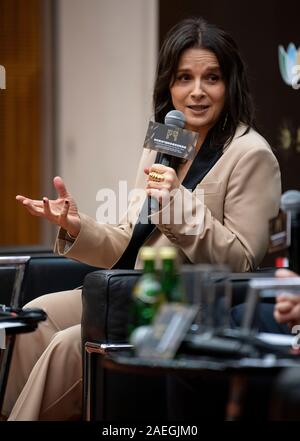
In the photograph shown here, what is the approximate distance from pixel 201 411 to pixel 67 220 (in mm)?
802

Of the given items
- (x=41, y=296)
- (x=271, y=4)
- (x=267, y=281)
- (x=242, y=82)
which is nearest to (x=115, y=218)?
(x=41, y=296)

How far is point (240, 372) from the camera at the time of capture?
2131 millimetres

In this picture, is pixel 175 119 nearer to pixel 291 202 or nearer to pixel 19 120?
pixel 291 202

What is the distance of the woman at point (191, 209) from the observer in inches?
132

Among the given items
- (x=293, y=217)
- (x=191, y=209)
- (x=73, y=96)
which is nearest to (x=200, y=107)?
(x=191, y=209)

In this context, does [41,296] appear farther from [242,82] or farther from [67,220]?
[242,82]

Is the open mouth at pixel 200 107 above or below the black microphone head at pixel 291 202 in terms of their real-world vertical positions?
above

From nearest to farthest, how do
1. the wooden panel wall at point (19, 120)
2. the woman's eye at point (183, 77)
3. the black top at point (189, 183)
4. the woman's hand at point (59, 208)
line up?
the woman's hand at point (59, 208)
the black top at point (189, 183)
the woman's eye at point (183, 77)
the wooden panel wall at point (19, 120)

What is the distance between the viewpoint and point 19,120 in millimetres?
6730

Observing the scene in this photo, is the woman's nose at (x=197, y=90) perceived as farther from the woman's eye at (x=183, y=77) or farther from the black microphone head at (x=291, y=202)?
the black microphone head at (x=291, y=202)

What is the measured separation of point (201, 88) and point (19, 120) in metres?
3.27

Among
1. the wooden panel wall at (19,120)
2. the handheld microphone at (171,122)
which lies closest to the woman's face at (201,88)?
the handheld microphone at (171,122)

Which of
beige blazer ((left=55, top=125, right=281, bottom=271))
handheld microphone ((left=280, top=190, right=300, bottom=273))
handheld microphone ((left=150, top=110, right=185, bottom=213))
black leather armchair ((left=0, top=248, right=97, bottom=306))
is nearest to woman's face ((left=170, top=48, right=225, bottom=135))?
beige blazer ((left=55, top=125, right=281, bottom=271))

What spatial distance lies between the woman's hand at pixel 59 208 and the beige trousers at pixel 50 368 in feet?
1.08
